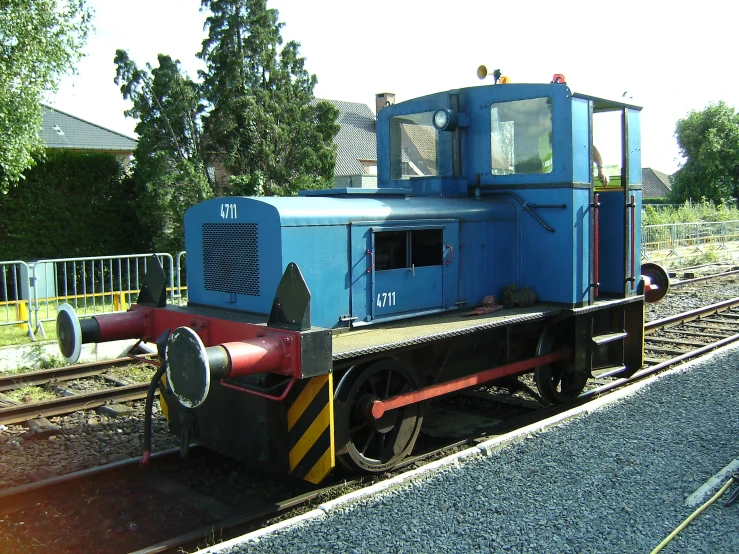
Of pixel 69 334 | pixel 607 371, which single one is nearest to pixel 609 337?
pixel 607 371

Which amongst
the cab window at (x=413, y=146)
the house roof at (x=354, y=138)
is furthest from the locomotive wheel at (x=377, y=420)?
the house roof at (x=354, y=138)

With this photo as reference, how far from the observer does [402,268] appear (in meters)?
5.75

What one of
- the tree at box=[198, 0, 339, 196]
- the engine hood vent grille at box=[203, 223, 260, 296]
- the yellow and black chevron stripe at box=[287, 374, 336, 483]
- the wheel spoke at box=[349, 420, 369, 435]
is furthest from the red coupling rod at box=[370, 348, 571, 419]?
the tree at box=[198, 0, 339, 196]

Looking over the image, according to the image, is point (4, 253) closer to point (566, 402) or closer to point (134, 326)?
point (134, 326)

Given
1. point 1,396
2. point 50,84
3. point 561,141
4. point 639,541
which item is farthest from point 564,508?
point 50,84

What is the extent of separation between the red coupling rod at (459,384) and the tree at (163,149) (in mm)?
11627

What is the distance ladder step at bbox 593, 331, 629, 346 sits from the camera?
22.5ft

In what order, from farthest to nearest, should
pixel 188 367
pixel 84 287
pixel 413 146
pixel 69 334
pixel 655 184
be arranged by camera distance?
1. pixel 655 184
2. pixel 84 287
3. pixel 413 146
4. pixel 69 334
5. pixel 188 367

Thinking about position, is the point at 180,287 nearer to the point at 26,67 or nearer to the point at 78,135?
the point at 26,67

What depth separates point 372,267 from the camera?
546 cm

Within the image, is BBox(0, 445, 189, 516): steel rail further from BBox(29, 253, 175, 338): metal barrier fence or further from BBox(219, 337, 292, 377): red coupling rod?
BBox(29, 253, 175, 338): metal barrier fence

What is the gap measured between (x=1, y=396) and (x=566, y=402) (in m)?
6.20

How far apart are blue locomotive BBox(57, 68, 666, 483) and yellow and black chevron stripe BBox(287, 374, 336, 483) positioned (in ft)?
0.04

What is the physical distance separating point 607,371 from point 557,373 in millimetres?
516
